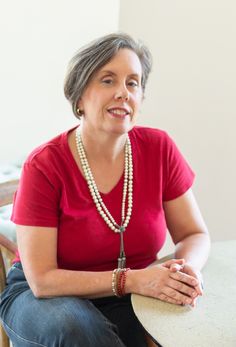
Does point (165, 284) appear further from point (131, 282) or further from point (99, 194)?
point (99, 194)

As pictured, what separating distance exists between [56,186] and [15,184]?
1.40 ft

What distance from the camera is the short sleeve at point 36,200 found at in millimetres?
1284

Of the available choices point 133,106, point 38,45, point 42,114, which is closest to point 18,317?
point 133,106

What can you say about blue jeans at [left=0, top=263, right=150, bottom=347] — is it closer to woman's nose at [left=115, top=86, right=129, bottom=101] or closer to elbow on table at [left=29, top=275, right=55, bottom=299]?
elbow on table at [left=29, top=275, right=55, bottom=299]

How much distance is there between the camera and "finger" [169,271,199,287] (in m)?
1.13

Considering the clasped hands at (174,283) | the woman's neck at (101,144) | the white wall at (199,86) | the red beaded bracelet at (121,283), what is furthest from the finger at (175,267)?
the white wall at (199,86)

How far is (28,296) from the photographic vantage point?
4.19 ft

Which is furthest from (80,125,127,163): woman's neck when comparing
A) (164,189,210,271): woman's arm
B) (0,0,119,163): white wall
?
(0,0,119,163): white wall

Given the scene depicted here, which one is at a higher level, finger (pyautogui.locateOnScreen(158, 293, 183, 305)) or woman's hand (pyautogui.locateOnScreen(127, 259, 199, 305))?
woman's hand (pyautogui.locateOnScreen(127, 259, 199, 305))

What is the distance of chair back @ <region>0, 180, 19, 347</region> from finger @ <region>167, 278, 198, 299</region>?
63 cm

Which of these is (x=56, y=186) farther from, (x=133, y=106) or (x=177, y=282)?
(x=177, y=282)

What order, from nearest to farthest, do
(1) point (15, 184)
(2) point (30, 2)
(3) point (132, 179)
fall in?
1. (3) point (132, 179)
2. (1) point (15, 184)
3. (2) point (30, 2)

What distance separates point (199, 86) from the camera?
2.30m

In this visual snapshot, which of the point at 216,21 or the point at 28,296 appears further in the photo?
the point at 216,21
